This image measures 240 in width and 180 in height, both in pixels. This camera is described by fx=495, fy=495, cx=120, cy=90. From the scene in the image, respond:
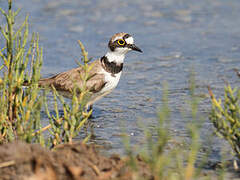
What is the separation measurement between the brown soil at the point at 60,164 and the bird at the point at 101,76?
248 centimetres

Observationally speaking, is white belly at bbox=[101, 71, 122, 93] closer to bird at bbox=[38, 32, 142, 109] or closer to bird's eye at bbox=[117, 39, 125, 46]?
bird at bbox=[38, 32, 142, 109]

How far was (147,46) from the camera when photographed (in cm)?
956

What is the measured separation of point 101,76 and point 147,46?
3.34 meters

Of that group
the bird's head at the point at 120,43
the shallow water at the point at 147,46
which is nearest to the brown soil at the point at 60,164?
the shallow water at the point at 147,46

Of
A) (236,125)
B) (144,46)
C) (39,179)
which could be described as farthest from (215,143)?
(144,46)

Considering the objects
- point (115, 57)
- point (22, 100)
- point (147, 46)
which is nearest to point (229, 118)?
point (22, 100)

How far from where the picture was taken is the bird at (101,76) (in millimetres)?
6312

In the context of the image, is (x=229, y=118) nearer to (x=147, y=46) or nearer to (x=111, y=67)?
(x=111, y=67)

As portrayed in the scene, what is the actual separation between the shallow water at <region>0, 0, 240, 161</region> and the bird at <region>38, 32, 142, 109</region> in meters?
0.32

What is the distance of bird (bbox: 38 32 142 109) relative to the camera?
6.31 meters

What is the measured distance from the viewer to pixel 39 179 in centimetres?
320

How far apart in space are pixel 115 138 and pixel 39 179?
2124mm

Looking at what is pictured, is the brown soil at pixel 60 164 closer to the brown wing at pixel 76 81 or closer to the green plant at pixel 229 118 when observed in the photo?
the green plant at pixel 229 118

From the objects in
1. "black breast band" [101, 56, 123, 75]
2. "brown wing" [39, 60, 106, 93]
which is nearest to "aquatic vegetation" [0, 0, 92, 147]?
"brown wing" [39, 60, 106, 93]
